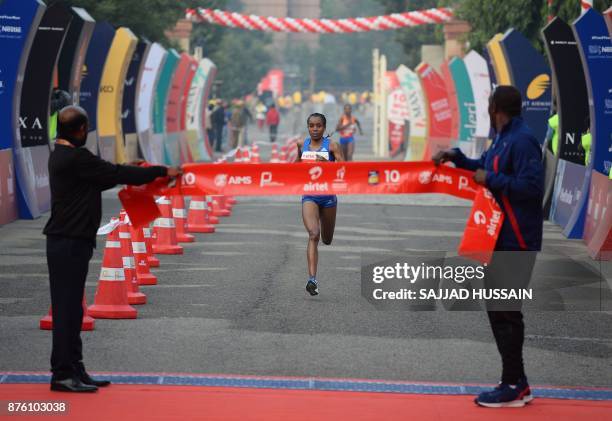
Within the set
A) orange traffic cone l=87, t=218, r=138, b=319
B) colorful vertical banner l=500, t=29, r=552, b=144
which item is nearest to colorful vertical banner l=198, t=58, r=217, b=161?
colorful vertical banner l=500, t=29, r=552, b=144

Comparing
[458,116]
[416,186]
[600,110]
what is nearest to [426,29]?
[458,116]

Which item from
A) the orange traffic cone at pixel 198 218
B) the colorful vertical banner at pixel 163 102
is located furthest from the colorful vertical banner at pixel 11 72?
the colorful vertical banner at pixel 163 102

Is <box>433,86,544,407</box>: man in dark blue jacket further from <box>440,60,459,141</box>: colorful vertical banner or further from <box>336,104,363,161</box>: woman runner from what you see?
<box>440,60,459,141</box>: colorful vertical banner

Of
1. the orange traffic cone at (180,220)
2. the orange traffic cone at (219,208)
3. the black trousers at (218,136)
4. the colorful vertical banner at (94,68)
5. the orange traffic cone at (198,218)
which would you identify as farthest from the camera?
the black trousers at (218,136)

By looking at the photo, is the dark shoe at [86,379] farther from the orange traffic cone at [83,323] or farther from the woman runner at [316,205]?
the woman runner at [316,205]

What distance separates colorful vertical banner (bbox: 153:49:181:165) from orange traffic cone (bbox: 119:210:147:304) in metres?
23.3

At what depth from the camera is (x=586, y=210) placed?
1839 cm

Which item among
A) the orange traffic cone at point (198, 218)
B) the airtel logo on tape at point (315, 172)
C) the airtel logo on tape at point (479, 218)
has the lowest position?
the orange traffic cone at point (198, 218)

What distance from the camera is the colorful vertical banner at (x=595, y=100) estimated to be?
1759cm

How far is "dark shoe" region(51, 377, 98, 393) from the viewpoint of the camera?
27.2 ft

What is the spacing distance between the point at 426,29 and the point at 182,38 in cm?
1028

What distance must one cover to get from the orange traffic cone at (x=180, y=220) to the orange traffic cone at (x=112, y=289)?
6040mm

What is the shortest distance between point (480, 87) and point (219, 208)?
11751 millimetres

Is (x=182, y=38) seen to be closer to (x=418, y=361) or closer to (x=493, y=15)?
A: (x=493, y=15)
